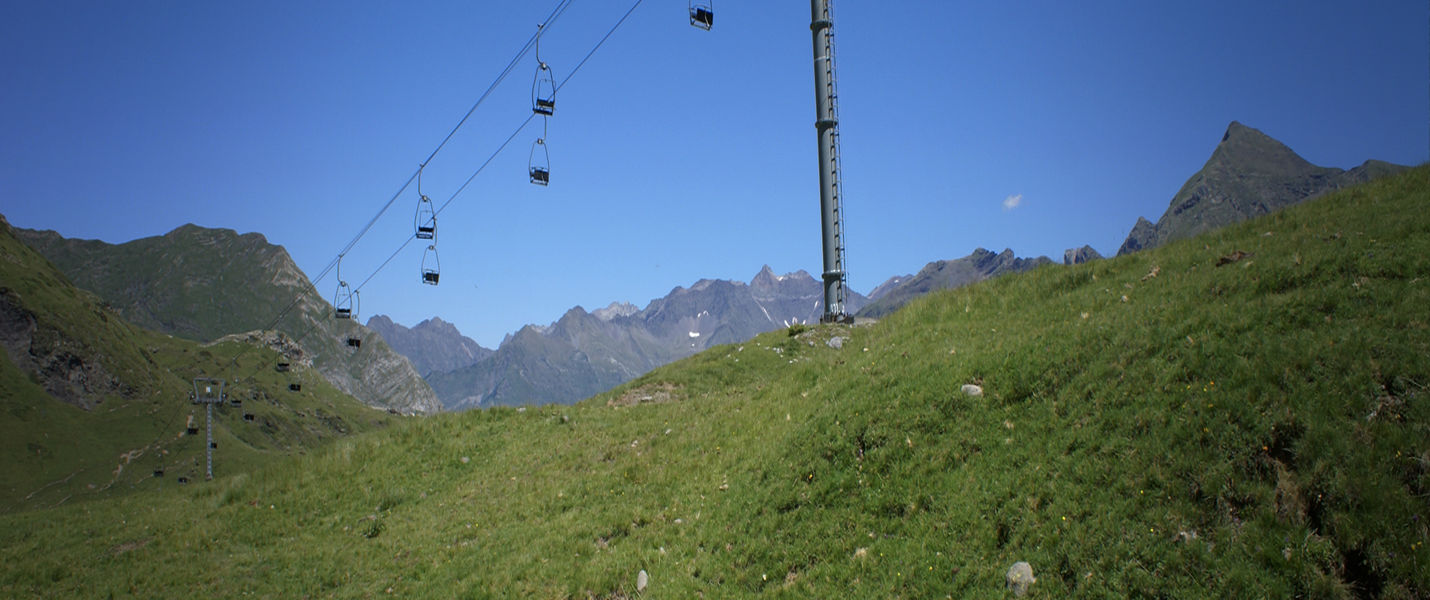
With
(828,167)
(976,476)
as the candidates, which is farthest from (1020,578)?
(828,167)

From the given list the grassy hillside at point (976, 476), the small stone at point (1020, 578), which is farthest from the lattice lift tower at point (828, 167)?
the small stone at point (1020, 578)

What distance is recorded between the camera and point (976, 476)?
1134 centimetres

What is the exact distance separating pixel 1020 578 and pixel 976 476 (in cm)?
239

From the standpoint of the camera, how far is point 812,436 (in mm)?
14914

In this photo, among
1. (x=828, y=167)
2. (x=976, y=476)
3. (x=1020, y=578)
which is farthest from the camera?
(x=828, y=167)

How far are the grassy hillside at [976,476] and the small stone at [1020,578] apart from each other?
0.12 m

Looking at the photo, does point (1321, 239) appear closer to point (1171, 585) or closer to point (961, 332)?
point (961, 332)

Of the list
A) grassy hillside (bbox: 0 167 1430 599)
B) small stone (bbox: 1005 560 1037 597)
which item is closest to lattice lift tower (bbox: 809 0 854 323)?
grassy hillside (bbox: 0 167 1430 599)

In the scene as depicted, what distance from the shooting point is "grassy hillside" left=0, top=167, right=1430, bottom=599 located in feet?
28.0

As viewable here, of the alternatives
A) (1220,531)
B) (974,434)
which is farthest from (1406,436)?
(974,434)

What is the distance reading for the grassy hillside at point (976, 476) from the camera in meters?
8.54

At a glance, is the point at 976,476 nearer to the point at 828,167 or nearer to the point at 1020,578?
the point at 1020,578

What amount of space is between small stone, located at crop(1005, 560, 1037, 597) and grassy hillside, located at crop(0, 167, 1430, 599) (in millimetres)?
118

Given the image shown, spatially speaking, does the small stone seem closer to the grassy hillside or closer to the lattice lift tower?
the grassy hillside
